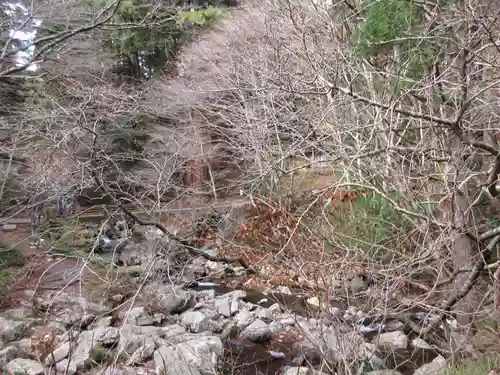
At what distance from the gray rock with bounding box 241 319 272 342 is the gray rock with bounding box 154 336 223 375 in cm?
63

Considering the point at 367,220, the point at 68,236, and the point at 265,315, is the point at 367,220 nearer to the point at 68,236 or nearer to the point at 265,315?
the point at 265,315

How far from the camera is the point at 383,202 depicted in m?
6.07

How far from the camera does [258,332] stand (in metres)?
6.22

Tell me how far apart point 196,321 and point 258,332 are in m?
0.94

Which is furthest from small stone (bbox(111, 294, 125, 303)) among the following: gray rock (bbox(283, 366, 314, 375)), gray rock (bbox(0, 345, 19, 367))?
gray rock (bbox(283, 366, 314, 375))

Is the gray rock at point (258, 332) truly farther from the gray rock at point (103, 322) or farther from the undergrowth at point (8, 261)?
the undergrowth at point (8, 261)

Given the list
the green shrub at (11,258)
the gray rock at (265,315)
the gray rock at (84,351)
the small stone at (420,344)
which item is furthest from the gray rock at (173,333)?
the green shrub at (11,258)

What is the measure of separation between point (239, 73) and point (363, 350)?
21.4 ft

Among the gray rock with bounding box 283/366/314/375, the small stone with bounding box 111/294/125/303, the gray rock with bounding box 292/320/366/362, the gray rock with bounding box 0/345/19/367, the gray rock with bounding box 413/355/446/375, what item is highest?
the gray rock with bounding box 292/320/366/362

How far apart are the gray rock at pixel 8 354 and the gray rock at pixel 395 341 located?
157 inches

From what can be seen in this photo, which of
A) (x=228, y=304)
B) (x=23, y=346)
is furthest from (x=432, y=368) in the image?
(x=23, y=346)

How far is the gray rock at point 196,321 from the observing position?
657cm

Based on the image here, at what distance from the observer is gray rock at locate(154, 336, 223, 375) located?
4641 mm

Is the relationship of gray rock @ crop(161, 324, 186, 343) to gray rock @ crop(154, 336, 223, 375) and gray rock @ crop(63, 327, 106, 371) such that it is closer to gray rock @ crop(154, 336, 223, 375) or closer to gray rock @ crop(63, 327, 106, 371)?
gray rock @ crop(154, 336, 223, 375)
